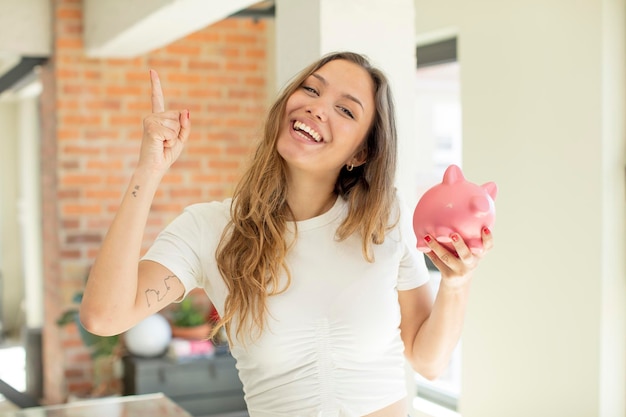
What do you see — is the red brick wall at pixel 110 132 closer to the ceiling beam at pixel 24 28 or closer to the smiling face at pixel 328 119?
the ceiling beam at pixel 24 28

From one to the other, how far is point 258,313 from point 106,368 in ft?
11.0

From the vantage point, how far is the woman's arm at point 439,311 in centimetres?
167

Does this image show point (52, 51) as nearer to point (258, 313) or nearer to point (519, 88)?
point (519, 88)

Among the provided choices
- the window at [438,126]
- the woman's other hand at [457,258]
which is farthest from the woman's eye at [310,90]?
the window at [438,126]

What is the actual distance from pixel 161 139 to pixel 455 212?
61 centimetres

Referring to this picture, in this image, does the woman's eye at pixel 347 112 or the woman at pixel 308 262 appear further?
the woman's eye at pixel 347 112

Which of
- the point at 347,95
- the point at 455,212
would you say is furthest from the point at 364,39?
the point at 455,212

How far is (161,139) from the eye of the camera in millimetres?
1549

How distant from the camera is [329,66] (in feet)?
5.94

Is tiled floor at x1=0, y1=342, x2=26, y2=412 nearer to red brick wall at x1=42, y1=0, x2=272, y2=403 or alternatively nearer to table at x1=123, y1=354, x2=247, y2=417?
red brick wall at x1=42, y1=0, x2=272, y2=403

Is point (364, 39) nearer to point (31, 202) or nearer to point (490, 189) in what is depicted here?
point (490, 189)

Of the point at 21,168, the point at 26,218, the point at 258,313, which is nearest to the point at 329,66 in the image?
the point at 258,313

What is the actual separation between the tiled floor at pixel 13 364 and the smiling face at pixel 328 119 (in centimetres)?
522

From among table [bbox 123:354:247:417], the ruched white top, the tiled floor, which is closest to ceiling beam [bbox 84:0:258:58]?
the ruched white top
